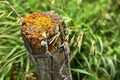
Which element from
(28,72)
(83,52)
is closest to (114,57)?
(83,52)

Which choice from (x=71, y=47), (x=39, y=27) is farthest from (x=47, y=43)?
(x=71, y=47)

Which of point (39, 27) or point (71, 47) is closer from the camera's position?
point (39, 27)

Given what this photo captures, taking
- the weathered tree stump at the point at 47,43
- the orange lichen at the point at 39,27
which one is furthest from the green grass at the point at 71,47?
the orange lichen at the point at 39,27

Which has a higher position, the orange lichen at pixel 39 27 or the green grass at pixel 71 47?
the orange lichen at pixel 39 27

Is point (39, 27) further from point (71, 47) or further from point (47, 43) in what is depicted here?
point (71, 47)

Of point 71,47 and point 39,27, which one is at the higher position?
point 39,27

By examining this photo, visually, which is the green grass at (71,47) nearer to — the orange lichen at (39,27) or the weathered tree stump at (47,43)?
the weathered tree stump at (47,43)

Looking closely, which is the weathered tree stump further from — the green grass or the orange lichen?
the green grass

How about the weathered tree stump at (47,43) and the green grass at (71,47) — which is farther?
the green grass at (71,47)

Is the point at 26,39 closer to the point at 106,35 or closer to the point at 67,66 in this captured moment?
the point at 67,66
